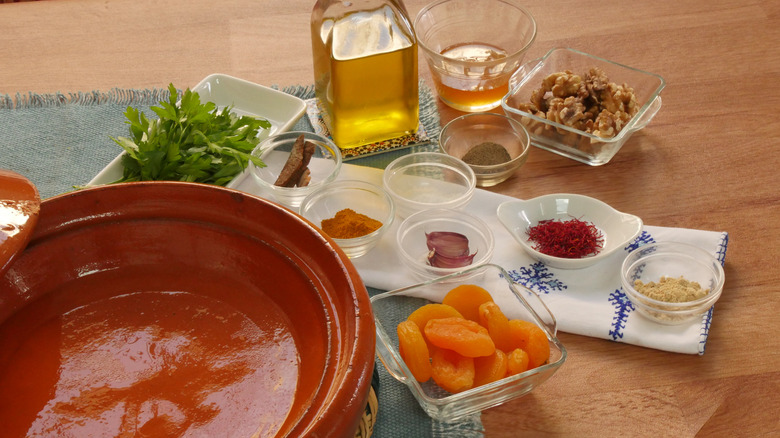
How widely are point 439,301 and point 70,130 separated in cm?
81

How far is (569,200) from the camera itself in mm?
1187

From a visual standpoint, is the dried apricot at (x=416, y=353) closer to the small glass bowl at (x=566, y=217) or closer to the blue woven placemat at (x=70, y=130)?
the small glass bowl at (x=566, y=217)

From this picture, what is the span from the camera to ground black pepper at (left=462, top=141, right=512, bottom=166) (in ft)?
4.15

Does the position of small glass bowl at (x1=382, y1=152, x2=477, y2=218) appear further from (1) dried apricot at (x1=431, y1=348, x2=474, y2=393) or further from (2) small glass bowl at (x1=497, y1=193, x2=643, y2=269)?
(1) dried apricot at (x1=431, y1=348, x2=474, y2=393)

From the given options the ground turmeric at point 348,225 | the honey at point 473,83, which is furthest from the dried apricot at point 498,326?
the honey at point 473,83

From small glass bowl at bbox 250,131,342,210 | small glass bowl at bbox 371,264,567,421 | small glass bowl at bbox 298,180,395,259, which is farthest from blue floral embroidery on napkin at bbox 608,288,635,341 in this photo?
small glass bowl at bbox 250,131,342,210

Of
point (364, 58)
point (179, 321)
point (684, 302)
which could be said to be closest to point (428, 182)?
point (364, 58)

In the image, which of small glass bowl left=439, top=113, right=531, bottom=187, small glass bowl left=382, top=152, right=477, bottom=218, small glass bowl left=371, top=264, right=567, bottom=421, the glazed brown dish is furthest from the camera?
small glass bowl left=439, top=113, right=531, bottom=187

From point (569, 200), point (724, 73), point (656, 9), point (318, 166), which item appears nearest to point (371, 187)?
point (318, 166)

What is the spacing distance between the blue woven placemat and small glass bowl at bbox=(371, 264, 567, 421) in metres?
0.39

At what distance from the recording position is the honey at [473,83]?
1356 millimetres

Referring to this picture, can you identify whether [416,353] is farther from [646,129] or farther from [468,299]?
[646,129]

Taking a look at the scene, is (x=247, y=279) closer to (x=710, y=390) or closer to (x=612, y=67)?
(x=710, y=390)

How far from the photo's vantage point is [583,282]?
1.08 meters
